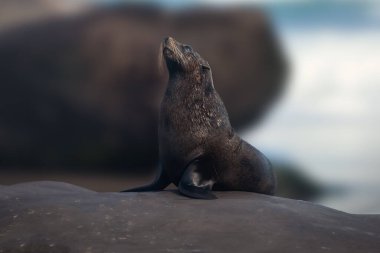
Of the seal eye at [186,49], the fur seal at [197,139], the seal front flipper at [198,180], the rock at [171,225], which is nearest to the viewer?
the rock at [171,225]

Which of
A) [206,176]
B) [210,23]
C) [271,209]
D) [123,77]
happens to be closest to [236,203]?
[271,209]

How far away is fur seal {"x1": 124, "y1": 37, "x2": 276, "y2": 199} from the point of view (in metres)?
5.48

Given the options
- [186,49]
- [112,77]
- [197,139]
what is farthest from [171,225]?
[112,77]

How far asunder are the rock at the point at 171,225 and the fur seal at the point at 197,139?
664mm

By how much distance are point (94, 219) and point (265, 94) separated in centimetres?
904

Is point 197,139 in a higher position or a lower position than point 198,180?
higher

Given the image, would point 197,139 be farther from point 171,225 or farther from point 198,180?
point 171,225

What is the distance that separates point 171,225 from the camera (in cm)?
394

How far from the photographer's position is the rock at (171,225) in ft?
11.9

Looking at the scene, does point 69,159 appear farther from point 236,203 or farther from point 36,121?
point 236,203

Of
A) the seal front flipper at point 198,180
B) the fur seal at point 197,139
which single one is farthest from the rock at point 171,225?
the fur seal at point 197,139

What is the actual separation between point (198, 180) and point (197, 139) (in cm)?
33

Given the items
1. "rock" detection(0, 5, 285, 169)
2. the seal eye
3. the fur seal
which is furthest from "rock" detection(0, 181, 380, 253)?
"rock" detection(0, 5, 285, 169)

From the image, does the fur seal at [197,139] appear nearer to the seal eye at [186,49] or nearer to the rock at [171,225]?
the seal eye at [186,49]
